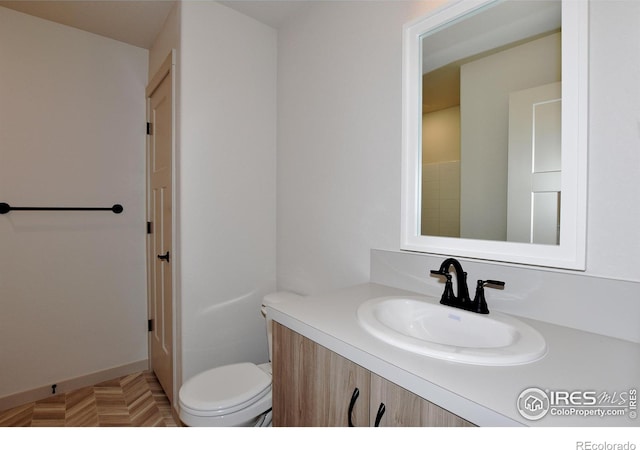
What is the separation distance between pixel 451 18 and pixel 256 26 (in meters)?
1.29

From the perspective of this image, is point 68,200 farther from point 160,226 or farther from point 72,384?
point 72,384

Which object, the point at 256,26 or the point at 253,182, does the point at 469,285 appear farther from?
the point at 256,26

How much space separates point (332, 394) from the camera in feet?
2.92

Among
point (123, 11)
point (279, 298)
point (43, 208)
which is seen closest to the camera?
point (279, 298)

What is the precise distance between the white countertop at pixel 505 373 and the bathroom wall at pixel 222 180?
1.10m

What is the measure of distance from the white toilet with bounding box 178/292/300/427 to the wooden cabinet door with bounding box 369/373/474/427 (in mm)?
810

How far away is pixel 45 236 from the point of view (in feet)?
6.73

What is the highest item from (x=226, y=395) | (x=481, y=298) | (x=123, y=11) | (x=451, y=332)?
(x=123, y=11)

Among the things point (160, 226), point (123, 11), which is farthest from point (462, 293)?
point (123, 11)

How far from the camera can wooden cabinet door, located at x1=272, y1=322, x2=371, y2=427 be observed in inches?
32.4

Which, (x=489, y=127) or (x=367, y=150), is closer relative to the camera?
(x=489, y=127)

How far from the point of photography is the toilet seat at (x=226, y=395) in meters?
1.32

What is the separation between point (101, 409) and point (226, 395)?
1126 mm
